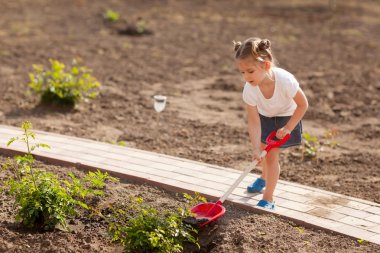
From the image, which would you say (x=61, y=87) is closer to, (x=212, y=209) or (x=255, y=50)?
(x=212, y=209)

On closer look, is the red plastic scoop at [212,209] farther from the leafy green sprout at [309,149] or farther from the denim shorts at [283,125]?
the leafy green sprout at [309,149]

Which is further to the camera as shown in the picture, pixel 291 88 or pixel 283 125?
pixel 283 125

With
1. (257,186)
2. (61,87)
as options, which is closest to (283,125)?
(257,186)

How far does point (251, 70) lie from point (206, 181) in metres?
1.21

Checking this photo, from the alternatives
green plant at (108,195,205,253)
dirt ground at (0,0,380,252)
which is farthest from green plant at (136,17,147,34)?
green plant at (108,195,205,253)

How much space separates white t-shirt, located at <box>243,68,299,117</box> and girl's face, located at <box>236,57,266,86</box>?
19cm

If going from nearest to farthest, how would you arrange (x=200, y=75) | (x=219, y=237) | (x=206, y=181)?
(x=219, y=237) → (x=206, y=181) → (x=200, y=75)

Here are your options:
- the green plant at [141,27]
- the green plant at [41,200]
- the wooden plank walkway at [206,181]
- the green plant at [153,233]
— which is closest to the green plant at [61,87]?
the wooden plank walkway at [206,181]

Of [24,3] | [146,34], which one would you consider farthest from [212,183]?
[24,3]

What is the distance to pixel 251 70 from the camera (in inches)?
192

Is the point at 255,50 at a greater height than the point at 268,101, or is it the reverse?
the point at 255,50

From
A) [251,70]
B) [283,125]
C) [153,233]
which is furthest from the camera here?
[283,125]

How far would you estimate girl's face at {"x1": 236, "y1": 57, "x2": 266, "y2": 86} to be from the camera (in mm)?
4844

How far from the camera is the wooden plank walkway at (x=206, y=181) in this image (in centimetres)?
499
